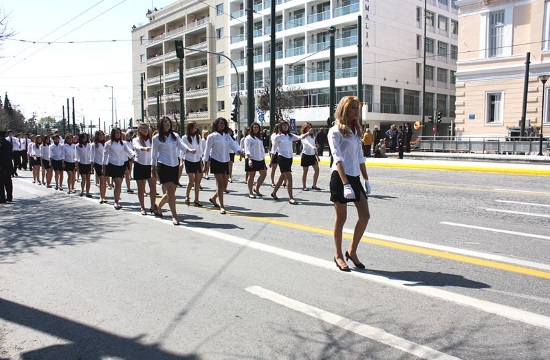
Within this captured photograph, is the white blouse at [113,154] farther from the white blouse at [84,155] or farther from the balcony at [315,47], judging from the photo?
the balcony at [315,47]

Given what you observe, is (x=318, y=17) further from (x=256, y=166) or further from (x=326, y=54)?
(x=256, y=166)

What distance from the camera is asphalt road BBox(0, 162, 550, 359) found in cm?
356

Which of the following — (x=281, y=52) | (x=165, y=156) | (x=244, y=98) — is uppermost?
(x=281, y=52)

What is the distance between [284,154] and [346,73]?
3819 centimetres

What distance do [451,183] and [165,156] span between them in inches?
339

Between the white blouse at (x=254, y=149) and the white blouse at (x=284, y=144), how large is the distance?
1.17ft

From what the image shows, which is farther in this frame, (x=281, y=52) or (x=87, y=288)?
(x=281, y=52)

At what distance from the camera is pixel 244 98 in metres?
56.2

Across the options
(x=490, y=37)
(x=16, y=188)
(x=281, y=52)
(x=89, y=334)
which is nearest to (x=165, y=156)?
(x=89, y=334)

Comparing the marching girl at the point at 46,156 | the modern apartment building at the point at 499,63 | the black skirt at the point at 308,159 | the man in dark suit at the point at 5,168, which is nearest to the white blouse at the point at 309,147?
the black skirt at the point at 308,159

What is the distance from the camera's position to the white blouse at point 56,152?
15.0 meters

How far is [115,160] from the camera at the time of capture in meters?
10.7

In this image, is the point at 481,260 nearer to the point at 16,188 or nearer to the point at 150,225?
the point at 150,225

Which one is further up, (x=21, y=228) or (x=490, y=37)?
(x=490, y=37)
